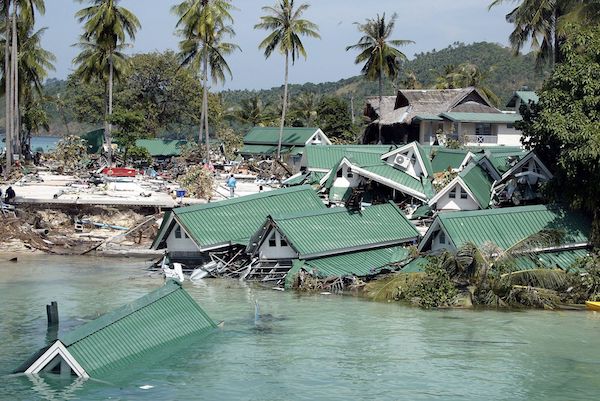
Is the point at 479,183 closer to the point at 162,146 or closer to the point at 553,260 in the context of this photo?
the point at 553,260

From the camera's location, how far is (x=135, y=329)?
2598 centimetres

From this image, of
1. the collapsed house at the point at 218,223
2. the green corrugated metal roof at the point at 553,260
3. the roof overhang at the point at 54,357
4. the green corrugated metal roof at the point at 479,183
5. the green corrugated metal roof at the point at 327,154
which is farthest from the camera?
the green corrugated metal roof at the point at 327,154

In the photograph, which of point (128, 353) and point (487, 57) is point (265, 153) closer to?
point (128, 353)

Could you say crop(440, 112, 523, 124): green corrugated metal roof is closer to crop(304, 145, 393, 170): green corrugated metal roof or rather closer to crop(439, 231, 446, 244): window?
crop(304, 145, 393, 170): green corrugated metal roof

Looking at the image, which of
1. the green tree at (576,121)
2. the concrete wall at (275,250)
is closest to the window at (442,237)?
the green tree at (576,121)

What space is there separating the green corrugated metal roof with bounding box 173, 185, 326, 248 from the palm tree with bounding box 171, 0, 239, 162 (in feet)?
94.7

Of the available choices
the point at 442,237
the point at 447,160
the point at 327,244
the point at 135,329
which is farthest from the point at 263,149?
the point at 135,329

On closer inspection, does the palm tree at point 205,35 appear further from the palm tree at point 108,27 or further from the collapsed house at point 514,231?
the collapsed house at point 514,231

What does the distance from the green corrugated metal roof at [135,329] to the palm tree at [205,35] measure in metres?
40.9

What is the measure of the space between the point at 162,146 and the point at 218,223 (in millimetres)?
46823

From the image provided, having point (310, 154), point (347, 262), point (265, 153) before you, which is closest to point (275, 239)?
point (347, 262)

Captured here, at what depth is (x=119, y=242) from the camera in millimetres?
44750

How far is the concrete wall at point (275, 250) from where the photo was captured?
119ft

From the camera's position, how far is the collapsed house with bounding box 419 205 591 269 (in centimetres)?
3447
